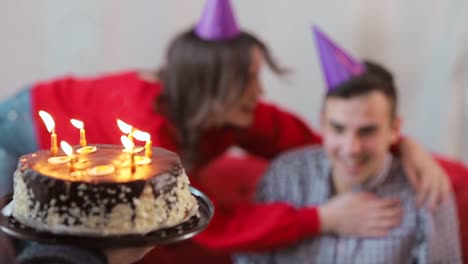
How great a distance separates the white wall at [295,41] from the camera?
185 cm

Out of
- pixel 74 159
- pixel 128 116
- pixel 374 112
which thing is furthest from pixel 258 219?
pixel 74 159

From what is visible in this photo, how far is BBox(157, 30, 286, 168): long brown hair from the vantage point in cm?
136

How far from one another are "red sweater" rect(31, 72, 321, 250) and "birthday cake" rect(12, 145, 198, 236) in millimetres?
37

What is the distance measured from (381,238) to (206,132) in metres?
0.38

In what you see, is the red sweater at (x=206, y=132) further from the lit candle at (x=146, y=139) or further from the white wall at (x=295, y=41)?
the white wall at (x=295, y=41)

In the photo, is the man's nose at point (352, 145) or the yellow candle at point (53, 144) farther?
the man's nose at point (352, 145)

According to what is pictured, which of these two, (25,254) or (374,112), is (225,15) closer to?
(374,112)

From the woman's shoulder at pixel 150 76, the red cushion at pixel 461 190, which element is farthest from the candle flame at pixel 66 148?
the red cushion at pixel 461 190

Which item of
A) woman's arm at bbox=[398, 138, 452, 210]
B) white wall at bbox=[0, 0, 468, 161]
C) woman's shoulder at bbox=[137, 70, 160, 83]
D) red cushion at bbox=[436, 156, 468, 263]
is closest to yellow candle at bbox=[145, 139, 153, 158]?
woman's shoulder at bbox=[137, 70, 160, 83]

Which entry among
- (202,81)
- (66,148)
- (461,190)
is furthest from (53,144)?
(461,190)

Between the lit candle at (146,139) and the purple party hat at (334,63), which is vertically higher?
the lit candle at (146,139)

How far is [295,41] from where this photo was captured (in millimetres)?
1940

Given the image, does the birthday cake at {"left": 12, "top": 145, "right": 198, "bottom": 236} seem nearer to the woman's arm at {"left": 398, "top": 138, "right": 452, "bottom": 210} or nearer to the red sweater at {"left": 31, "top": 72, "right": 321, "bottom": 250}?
the red sweater at {"left": 31, "top": 72, "right": 321, "bottom": 250}

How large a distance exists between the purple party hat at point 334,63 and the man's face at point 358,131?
4 centimetres
